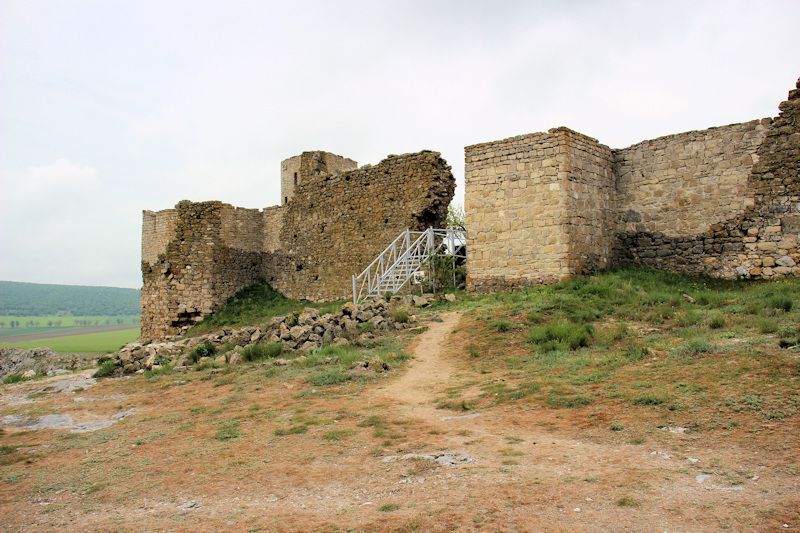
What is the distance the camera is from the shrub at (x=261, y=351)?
42.8ft

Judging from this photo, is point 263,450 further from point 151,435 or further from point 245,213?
point 245,213

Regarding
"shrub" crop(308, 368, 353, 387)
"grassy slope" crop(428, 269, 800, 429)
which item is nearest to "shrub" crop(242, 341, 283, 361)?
"shrub" crop(308, 368, 353, 387)

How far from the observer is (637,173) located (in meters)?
15.4

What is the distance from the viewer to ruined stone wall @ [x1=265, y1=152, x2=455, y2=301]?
19.0 m

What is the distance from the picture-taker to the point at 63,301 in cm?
12119

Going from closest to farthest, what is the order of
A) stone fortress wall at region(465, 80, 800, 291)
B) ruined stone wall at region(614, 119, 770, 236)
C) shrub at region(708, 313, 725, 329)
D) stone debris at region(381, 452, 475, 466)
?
stone debris at region(381, 452, 475, 466) < shrub at region(708, 313, 725, 329) < stone fortress wall at region(465, 80, 800, 291) < ruined stone wall at region(614, 119, 770, 236)

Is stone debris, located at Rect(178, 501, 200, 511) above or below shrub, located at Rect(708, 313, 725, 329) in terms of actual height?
below

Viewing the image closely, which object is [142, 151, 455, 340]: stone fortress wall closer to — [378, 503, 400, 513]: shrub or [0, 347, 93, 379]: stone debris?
[0, 347, 93, 379]: stone debris

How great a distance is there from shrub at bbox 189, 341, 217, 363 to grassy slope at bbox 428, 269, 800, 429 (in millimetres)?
6049

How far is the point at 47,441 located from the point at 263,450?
374 centimetres

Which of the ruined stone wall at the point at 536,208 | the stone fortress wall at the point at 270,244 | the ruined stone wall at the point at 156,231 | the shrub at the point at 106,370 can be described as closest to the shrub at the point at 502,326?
the ruined stone wall at the point at 536,208

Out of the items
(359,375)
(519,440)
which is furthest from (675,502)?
(359,375)

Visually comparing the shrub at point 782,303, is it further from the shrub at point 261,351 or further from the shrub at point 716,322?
the shrub at point 261,351

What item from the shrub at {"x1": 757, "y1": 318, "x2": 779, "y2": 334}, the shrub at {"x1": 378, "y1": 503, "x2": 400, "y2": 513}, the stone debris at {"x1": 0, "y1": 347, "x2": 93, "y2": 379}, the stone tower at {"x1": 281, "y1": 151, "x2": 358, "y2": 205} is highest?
the stone tower at {"x1": 281, "y1": 151, "x2": 358, "y2": 205}
